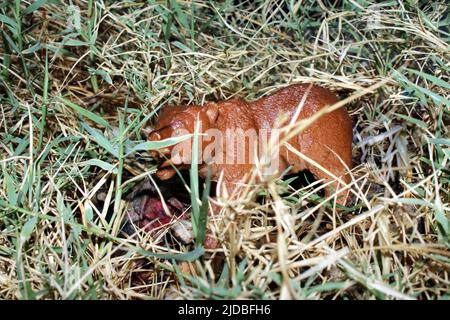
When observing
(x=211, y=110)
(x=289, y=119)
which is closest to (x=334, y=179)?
(x=289, y=119)

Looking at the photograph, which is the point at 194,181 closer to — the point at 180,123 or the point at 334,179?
the point at 180,123

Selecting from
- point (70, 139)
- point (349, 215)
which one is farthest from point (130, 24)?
point (349, 215)

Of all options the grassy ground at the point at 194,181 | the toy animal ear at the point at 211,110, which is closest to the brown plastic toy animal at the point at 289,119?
the toy animal ear at the point at 211,110

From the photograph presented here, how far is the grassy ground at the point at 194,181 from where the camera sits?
147cm

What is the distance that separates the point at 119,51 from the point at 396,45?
120 cm

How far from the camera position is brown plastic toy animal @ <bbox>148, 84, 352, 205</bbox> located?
1655 millimetres

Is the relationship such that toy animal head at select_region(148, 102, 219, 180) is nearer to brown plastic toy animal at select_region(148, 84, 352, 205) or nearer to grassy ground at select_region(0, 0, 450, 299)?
brown plastic toy animal at select_region(148, 84, 352, 205)

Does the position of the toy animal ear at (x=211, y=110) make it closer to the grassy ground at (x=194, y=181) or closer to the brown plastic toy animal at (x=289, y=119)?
the brown plastic toy animal at (x=289, y=119)

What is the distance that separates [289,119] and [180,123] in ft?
1.23

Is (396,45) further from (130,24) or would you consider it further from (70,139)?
(70,139)

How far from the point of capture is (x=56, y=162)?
1874mm

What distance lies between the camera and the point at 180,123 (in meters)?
1.60

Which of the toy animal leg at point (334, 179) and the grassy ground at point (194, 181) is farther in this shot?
the toy animal leg at point (334, 179)
